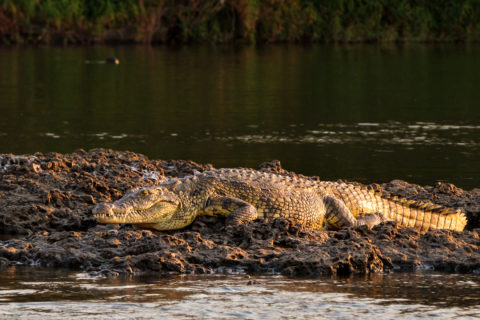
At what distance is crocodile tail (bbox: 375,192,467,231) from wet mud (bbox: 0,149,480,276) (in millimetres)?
210

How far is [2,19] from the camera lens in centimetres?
6084

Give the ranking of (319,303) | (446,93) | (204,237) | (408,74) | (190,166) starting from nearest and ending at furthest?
1. (319,303)
2. (204,237)
3. (190,166)
4. (446,93)
5. (408,74)

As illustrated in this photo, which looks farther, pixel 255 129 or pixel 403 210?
pixel 255 129

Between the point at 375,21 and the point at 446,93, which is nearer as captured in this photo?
the point at 446,93

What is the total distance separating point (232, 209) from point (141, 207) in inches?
37.1

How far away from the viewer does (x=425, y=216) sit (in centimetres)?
1154

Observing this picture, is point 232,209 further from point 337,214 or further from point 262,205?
point 337,214

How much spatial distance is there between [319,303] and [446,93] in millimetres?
24881

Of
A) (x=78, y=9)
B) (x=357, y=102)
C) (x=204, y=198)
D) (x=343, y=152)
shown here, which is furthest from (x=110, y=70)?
(x=204, y=198)

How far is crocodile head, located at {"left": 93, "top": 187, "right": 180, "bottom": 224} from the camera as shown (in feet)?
34.1

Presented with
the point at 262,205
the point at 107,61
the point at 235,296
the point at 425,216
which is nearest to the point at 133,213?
the point at 262,205

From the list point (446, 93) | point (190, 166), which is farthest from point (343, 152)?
point (446, 93)

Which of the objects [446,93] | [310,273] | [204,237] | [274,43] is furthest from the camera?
[274,43]

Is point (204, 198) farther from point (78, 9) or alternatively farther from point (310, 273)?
point (78, 9)
